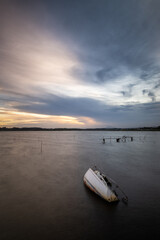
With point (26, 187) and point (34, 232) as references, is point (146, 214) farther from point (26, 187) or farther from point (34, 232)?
point (26, 187)

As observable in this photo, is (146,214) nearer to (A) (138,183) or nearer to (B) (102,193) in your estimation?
(B) (102,193)

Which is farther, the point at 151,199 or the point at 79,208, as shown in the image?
the point at 151,199

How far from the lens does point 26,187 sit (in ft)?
65.8

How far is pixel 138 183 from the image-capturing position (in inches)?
829

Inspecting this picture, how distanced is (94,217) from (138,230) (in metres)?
3.75

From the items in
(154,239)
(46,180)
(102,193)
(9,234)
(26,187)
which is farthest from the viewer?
(46,180)

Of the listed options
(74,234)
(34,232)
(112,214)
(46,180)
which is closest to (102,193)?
(112,214)

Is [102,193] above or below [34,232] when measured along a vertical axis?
above

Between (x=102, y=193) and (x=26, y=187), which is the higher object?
(x=102, y=193)

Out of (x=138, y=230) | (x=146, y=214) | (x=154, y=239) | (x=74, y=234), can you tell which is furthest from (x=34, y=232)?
(x=146, y=214)

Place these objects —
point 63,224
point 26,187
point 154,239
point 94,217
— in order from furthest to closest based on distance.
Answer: point 26,187, point 94,217, point 63,224, point 154,239

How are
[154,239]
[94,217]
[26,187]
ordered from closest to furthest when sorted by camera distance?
[154,239], [94,217], [26,187]

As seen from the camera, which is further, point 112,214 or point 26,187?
point 26,187

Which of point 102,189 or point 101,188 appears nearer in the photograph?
point 102,189
